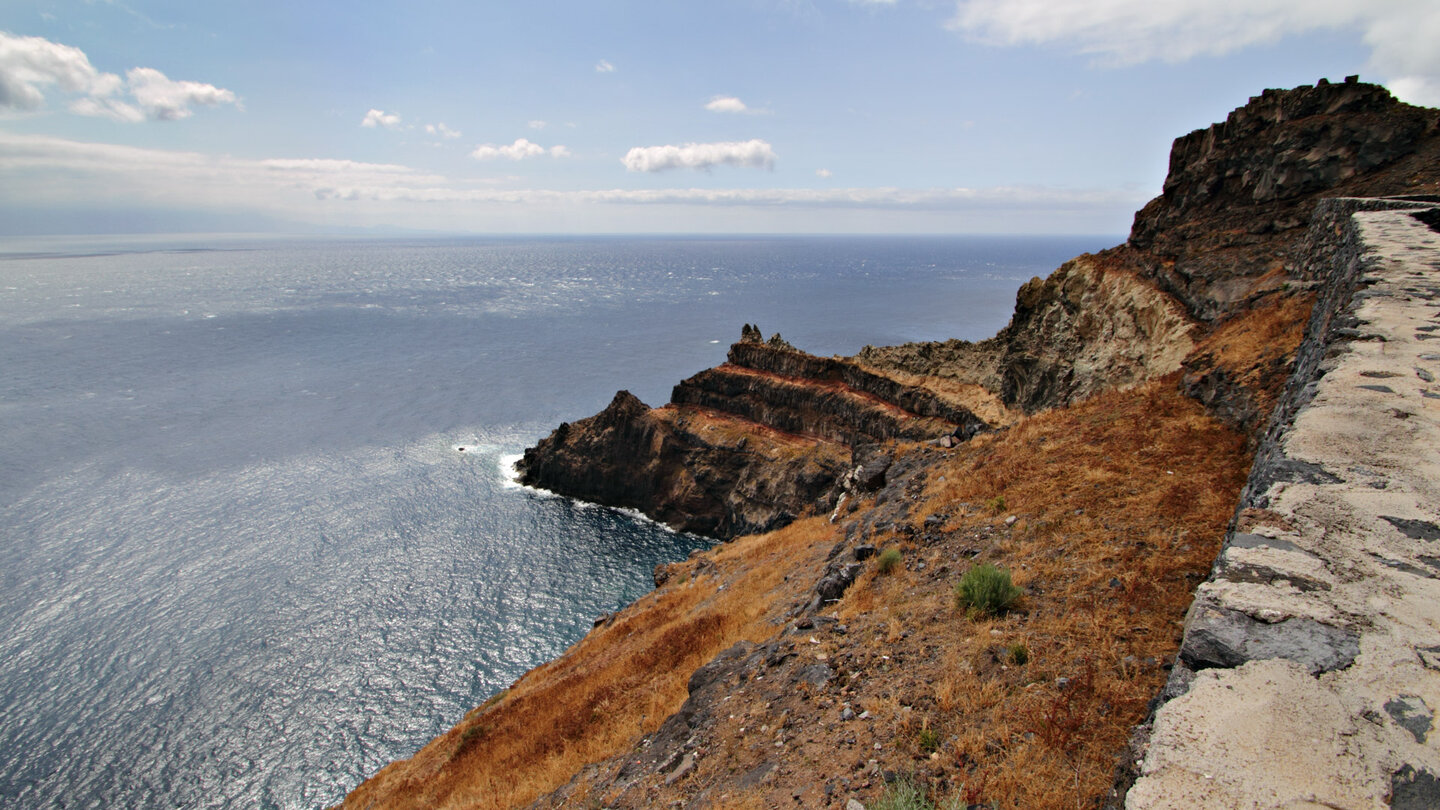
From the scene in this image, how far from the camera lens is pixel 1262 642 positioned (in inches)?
203

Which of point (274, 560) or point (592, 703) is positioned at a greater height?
point (592, 703)

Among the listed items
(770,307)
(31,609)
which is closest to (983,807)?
(31,609)

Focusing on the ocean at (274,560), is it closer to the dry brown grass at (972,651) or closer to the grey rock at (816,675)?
the dry brown grass at (972,651)

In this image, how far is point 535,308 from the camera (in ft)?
622

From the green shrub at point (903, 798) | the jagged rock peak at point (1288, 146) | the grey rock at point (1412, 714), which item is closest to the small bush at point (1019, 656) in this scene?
the green shrub at point (903, 798)

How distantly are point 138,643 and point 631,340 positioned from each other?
346 ft

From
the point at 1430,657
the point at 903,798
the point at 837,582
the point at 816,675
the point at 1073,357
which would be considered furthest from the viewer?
the point at 1073,357

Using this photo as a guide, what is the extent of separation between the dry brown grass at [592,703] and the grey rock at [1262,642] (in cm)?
1094

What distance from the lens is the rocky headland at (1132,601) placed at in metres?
4.95

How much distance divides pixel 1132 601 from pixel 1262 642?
510cm

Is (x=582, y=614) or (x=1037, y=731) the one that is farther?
(x=582, y=614)

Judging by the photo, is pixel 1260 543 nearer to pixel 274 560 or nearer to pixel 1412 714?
pixel 1412 714

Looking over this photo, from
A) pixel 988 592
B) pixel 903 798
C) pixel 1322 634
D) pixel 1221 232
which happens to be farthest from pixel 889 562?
pixel 1221 232

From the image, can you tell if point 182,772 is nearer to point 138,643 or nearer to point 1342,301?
point 138,643
